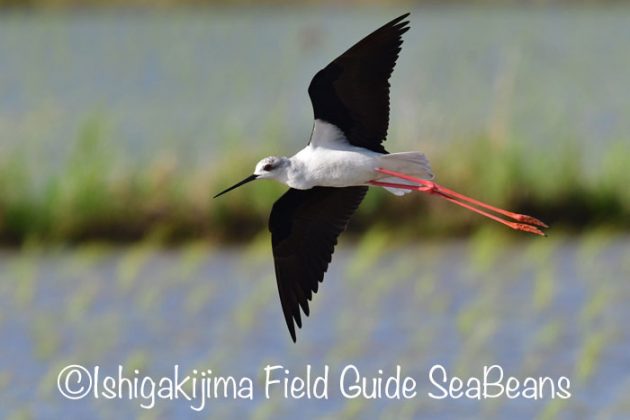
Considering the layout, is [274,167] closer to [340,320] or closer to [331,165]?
[331,165]

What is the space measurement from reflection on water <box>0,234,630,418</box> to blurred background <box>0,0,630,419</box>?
0.02 metres

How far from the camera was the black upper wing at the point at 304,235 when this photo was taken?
6266 mm

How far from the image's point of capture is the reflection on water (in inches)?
349

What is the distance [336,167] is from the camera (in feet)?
18.5

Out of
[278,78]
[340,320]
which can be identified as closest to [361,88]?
[340,320]

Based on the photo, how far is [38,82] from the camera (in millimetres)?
17609

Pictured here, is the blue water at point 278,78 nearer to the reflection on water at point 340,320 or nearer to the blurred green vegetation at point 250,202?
the blurred green vegetation at point 250,202

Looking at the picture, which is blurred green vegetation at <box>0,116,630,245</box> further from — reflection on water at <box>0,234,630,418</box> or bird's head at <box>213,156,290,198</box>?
bird's head at <box>213,156,290,198</box>

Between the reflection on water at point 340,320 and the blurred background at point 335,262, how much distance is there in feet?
0.06

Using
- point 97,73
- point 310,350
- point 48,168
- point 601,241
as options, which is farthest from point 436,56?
point 310,350

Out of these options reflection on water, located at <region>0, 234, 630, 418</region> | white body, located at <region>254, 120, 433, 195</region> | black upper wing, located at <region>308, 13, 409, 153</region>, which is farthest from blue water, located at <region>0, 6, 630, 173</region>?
white body, located at <region>254, 120, 433, 195</region>

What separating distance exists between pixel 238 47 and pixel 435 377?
43.6ft

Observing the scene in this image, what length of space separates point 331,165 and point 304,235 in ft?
2.39

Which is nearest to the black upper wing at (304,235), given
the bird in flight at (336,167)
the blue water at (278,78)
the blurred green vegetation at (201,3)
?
the bird in flight at (336,167)
